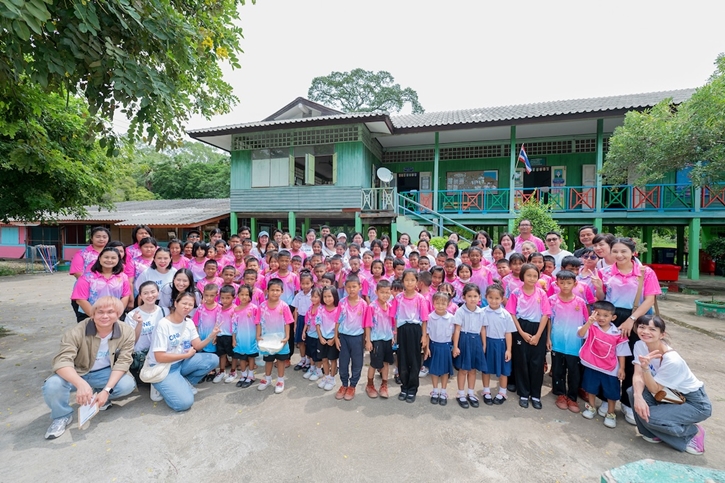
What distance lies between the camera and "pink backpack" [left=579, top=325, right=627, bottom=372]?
297 cm

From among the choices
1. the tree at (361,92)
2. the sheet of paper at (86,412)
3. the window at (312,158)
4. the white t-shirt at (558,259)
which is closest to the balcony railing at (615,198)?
the window at (312,158)

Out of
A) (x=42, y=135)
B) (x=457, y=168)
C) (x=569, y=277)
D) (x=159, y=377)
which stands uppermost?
(x=457, y=168)

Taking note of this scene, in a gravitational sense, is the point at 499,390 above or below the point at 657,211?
below

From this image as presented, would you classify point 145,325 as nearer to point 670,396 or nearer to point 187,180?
point 670,396

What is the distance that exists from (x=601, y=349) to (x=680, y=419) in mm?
673

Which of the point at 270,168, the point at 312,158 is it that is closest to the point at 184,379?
the point at 312,158

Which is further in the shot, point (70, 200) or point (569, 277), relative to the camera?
point (70, 200)


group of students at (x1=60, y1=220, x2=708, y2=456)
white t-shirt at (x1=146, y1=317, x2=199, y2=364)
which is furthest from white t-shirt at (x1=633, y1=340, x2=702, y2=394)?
white t-shirt at (x1=146, y1=317, x2=199, y2=364)

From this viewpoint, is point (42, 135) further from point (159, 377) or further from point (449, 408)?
point (449, 408)

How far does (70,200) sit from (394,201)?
8565mm

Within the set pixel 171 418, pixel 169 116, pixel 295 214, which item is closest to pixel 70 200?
pixel 295 214

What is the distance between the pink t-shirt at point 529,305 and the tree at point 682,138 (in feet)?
20.3

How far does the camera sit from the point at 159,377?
10.4 feet

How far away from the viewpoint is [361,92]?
111ft
